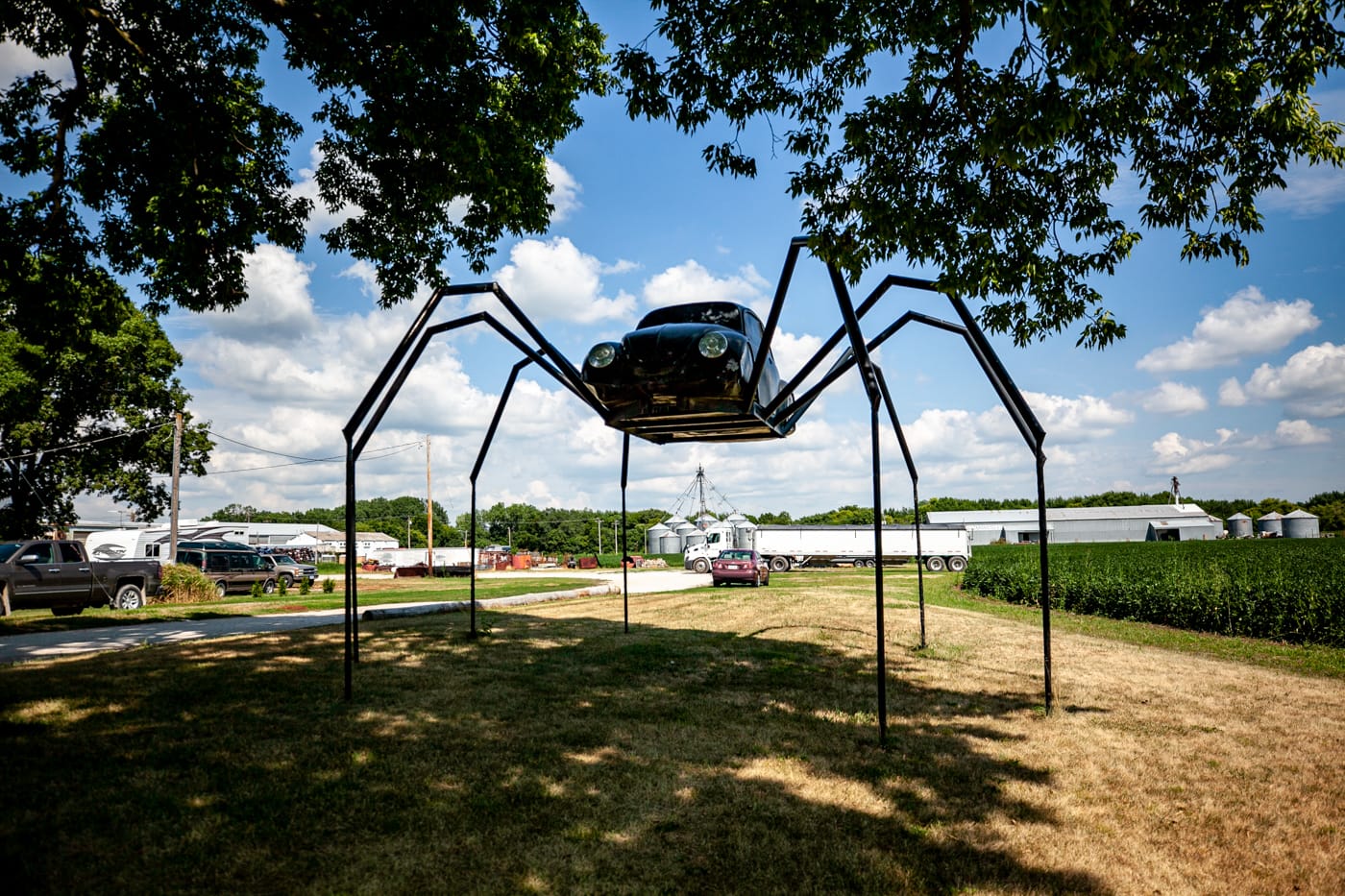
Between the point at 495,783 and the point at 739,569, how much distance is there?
86.7ft

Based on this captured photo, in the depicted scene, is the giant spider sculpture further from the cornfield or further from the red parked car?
the red parked car

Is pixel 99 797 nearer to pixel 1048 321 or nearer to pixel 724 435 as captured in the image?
pixel 724 435

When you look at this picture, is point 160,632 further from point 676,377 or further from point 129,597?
point 676,377

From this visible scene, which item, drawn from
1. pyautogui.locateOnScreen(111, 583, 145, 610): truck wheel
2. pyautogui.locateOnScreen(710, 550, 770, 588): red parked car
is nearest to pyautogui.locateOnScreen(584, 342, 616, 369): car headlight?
pyautogui.locateOnScreen(111, 583, 145, 610): truck wheel

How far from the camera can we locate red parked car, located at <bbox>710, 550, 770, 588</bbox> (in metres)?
30.8

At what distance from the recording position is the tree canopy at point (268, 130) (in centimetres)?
907

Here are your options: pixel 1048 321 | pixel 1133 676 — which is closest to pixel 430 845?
pixel 1048 321

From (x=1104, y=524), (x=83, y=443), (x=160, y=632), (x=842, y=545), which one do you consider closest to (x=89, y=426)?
(x=83, y=443)

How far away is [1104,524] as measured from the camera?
82.4 meters

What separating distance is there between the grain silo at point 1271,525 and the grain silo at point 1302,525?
65.1 inches

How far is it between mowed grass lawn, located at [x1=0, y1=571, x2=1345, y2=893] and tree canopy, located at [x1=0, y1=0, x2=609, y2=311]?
6.24 meters

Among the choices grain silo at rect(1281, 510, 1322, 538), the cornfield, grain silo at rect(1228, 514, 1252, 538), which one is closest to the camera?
the cornfield

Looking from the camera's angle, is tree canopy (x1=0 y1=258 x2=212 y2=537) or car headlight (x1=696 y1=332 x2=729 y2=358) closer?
car headlight (x1=696 y1=332 x2=729 y2=358)

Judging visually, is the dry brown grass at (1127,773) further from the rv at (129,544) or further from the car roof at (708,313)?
the rv at (129,544)
